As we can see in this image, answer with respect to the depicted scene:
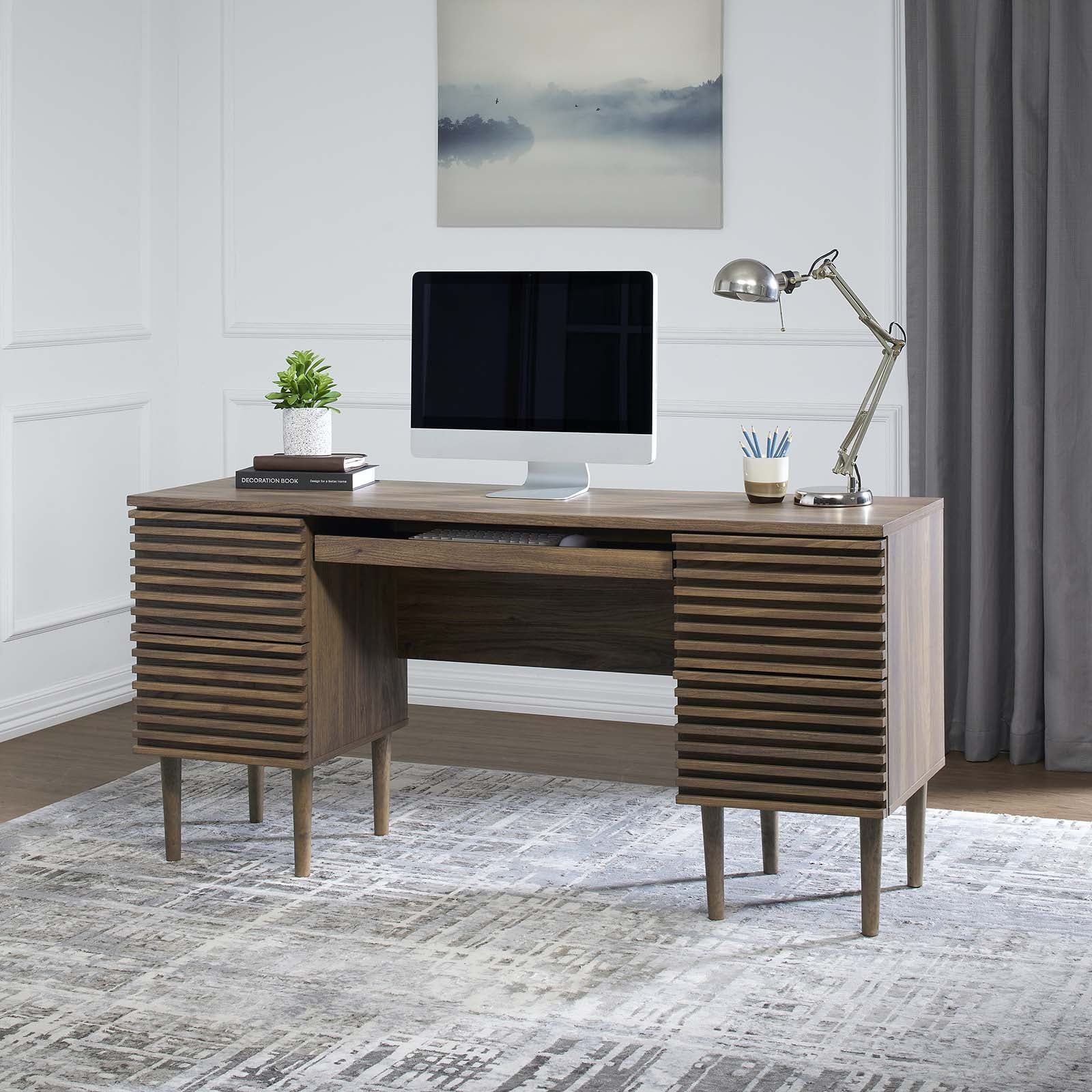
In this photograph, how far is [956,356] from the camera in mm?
4281

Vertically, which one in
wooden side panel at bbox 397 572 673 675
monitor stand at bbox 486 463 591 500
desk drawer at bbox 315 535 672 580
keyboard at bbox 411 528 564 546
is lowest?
wooden side panel at bbox 397 572 673 675

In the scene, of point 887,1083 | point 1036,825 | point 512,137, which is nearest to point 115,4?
point 512,137

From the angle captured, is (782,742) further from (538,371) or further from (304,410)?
(304,410)

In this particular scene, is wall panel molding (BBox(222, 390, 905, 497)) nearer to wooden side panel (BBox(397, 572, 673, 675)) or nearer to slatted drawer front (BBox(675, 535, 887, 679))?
wooden side panel (BBox(397, 572, 673, 675))

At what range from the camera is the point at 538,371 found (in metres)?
3.29

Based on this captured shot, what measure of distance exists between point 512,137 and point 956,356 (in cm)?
139

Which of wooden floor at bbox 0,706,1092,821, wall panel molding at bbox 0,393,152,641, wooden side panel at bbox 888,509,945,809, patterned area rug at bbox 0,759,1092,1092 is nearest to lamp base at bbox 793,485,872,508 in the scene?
wooden side panel at bbox 888,509,945,809

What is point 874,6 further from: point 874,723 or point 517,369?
point 874,723

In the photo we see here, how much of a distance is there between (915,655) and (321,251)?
2.54 m

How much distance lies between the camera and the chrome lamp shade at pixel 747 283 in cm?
303

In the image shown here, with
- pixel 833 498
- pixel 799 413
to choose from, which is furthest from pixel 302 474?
pixel 799 413

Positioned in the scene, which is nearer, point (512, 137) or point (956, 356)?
point (956, 356)

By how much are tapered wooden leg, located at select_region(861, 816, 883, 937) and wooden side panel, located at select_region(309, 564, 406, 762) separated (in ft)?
3.57

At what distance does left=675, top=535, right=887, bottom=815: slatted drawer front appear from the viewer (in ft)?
9.30
